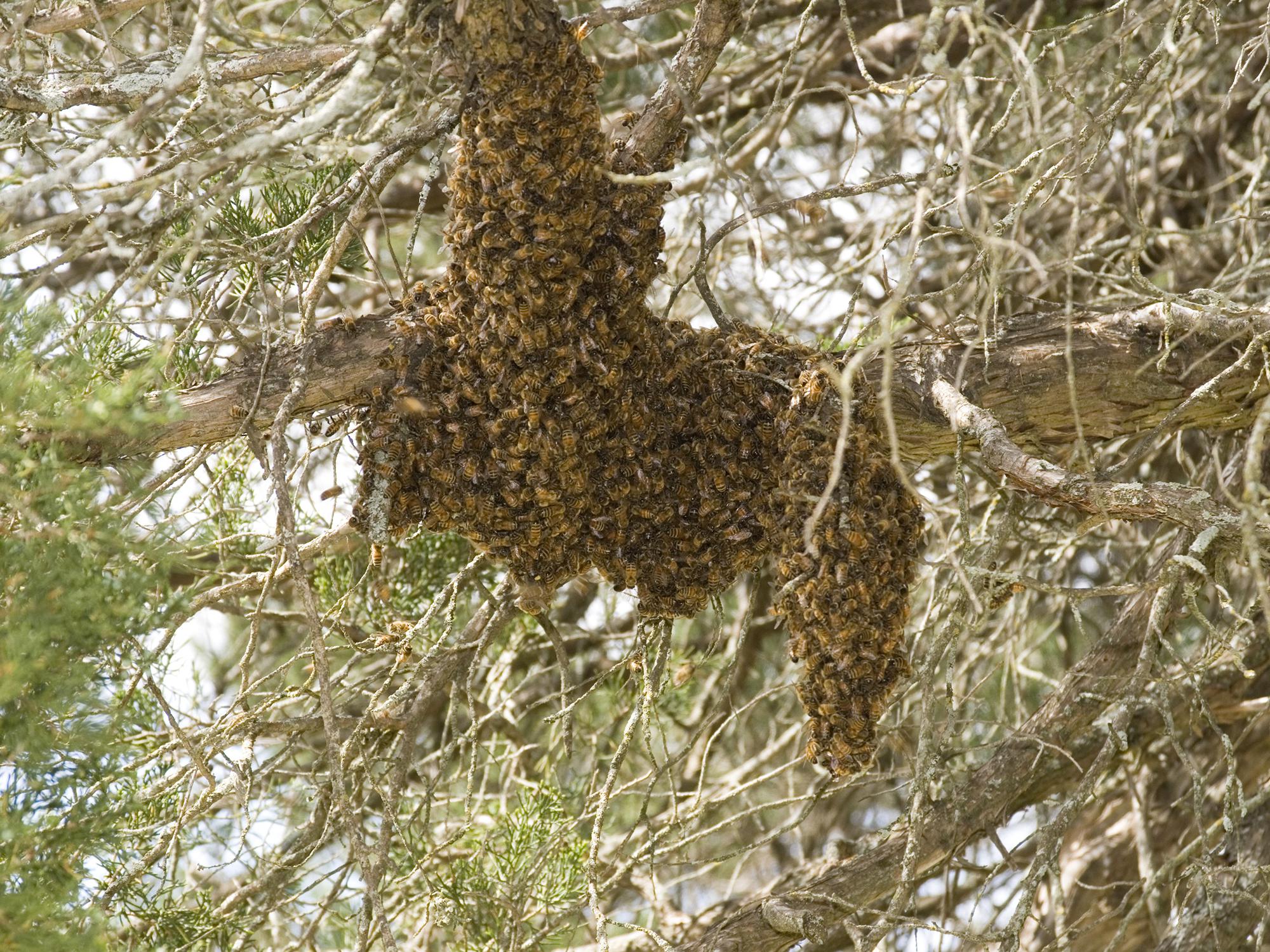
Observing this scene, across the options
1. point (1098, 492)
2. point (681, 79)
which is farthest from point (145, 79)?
point (1098, 492)

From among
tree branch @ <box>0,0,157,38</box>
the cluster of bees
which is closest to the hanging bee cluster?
the cluster of bees

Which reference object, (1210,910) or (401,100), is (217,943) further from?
(1210,910)

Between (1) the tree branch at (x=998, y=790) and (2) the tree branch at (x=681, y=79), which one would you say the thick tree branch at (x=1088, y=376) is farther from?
(2) the tree branch at (x=681, y=79)

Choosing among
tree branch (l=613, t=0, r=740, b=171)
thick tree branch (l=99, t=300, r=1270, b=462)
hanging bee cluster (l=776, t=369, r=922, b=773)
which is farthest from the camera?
thick tree branch (l=99, t=300, r=1270, b=462)

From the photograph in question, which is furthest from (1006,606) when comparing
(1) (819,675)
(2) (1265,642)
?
(1) (819,675)

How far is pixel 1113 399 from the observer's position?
2691 mm

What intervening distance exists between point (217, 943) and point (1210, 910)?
2286mm

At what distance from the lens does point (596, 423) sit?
2395 mm

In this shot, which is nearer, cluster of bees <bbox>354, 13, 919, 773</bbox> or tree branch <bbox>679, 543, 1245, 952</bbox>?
cluster of bees <bbox>354, 13, 919, 773</bbox>

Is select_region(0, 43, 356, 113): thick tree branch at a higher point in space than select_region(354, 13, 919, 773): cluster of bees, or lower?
higher

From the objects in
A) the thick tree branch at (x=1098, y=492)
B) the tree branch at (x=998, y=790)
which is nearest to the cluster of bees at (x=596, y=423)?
the thick tree branch at (x=1098, y=492)

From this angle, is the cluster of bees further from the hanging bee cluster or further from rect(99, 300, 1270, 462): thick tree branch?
rect(99, 300, 1270, 462): thick tree branch

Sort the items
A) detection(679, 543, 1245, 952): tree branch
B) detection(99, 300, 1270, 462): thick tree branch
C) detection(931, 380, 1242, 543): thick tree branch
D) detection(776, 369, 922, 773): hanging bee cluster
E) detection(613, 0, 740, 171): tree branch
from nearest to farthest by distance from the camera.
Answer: detection(931, 380, 1242, 543): thick tree branch → detection(776, 369, 922, 773): hanging bee cluster → detection(613, 0, 740, 171): tree branch → detection(99, 300, 1270, 462): thick tree branch → detection(679, 543, 1245, 952): tree branch

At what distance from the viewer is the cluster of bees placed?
2.22m
